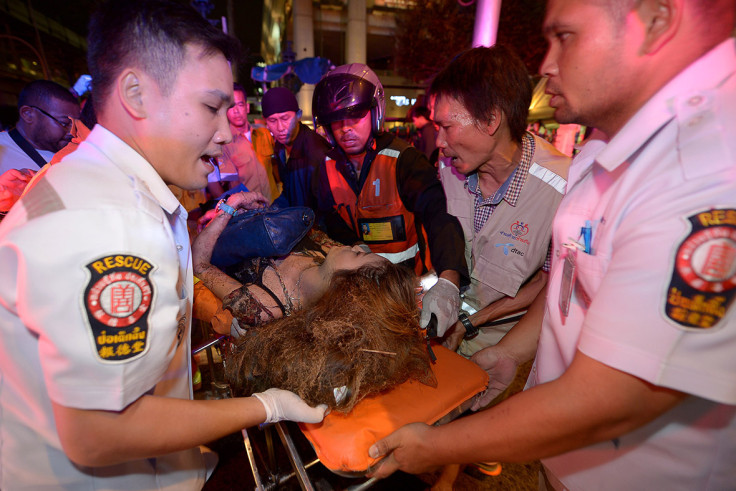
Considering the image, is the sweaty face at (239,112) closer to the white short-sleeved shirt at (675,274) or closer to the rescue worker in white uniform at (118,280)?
the rescue worker in white uniform at (118,280)

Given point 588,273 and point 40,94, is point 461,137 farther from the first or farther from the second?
point 40,94

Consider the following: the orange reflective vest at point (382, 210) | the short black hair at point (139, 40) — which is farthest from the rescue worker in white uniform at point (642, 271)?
the orange reflective vest at point (382, 210)

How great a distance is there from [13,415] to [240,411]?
2.19ft

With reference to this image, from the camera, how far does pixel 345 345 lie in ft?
5.28

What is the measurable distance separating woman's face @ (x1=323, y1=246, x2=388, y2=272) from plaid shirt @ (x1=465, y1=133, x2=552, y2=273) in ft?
2.61

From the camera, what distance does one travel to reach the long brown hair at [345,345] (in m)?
1.53

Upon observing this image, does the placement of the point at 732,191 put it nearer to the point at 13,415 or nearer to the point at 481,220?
the point at 481,220

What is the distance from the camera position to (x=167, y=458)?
1282 mm

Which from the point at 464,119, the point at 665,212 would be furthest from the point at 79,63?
the point at 665,212


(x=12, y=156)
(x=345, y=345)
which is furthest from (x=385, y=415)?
(x=12, y=156)

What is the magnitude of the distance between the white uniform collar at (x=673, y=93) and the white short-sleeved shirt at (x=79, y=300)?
1335 mm

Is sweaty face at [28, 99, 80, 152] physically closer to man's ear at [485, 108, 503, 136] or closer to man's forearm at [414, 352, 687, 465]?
man's ear at [485, 108, 503, 136]

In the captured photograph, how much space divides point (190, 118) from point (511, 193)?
1844 millimetres

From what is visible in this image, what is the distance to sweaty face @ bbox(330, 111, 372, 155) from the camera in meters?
2.56
